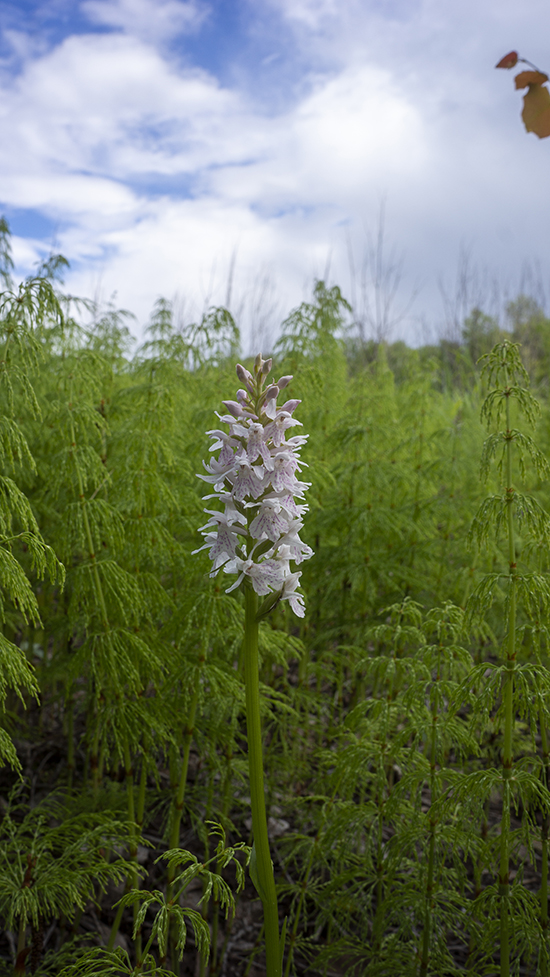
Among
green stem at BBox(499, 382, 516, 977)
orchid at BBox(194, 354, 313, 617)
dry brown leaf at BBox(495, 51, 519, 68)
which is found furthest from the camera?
green stem at BBox(499, 382, 516, 977)

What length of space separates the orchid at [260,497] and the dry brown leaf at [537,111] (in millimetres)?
836

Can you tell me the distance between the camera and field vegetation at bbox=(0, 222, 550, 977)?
88.4 inches

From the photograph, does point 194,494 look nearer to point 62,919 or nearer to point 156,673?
point 156,673

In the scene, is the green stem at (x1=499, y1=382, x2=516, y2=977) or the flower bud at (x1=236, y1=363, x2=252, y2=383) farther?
the green stem at (x1=499, y1=382, x2=516, y2=977)

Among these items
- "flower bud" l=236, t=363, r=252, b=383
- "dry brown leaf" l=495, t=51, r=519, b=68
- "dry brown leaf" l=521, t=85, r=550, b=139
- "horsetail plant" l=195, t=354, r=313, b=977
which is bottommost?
"horsetail plant" l=195, t=354, r=313, b=977

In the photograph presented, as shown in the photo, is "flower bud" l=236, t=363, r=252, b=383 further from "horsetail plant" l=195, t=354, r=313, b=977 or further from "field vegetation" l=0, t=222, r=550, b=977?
"field vegetation" l=0, t=222, r=550, b=977

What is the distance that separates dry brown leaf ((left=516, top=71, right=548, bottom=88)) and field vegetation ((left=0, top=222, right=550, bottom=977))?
1063 mm

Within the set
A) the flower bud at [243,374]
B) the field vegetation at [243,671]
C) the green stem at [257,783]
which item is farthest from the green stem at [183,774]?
the flower bud at [243,374]

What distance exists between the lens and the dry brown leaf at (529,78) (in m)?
1.38

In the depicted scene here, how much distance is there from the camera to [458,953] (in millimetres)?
3406

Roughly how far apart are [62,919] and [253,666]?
2.27 metres

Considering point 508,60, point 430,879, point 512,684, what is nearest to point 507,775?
point 512,684

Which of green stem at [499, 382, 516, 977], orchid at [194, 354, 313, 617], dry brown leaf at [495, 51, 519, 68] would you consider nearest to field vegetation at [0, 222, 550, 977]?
green stem at [499, 382, 516, 977]

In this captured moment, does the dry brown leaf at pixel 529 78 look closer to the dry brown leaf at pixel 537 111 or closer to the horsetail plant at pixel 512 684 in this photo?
the dry brown leaf at pixel 537 111
